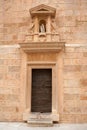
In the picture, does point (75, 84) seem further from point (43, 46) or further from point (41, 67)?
point (43, 46)

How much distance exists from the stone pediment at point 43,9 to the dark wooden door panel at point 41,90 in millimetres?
2173

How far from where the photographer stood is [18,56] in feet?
31.6

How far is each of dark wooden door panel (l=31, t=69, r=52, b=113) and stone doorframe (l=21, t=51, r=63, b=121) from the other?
0.23 m

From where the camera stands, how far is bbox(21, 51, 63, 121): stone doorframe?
9.24m

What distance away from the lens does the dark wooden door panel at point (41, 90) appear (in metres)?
9.55

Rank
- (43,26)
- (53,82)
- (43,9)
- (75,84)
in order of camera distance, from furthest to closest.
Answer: (43,26) < (43,9) < (53,82) < (75,84)

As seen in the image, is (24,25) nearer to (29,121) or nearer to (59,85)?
(59,85)

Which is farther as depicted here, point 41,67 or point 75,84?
point 41,67

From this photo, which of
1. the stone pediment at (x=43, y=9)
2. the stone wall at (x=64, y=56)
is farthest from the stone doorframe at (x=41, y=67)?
the stone pediment at (x=43, y=9)

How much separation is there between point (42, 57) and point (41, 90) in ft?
4.18

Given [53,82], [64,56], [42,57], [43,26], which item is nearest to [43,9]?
[43,26]

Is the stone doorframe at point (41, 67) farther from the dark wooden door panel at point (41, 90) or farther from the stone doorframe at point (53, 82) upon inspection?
the dark wooden door panel at point (41, 90)

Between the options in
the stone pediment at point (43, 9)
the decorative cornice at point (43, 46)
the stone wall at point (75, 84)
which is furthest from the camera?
the stone pediment at point (43, 9)

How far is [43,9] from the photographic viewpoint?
9609 millimetres
